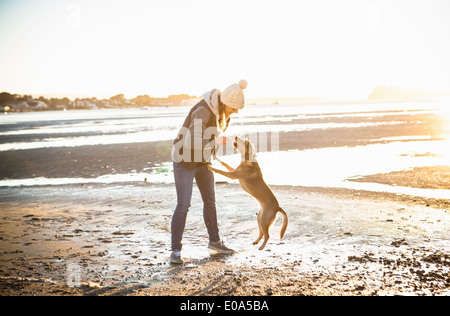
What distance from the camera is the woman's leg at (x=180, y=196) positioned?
17.7 ft

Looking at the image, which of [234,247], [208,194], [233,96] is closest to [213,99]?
[233,96]

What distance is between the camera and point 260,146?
2077 cm

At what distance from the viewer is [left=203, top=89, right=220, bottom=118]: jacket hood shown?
17.4 feet

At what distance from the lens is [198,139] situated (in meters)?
5.15

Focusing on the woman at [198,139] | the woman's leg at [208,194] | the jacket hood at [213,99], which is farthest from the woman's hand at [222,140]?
the woman's leg at [208,194]

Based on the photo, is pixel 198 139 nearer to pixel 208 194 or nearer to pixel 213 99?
pixel 213 99

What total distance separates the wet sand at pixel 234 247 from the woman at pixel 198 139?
2.32 feet

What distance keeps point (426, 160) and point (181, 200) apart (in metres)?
11.7

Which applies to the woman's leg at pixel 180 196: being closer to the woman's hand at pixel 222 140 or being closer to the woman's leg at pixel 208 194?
the woman's leg at pixel 208 194

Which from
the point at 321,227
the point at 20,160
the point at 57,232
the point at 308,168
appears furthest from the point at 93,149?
the point at 321,227

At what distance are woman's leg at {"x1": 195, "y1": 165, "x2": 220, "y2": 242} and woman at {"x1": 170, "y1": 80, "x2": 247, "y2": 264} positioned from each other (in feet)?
0.14
